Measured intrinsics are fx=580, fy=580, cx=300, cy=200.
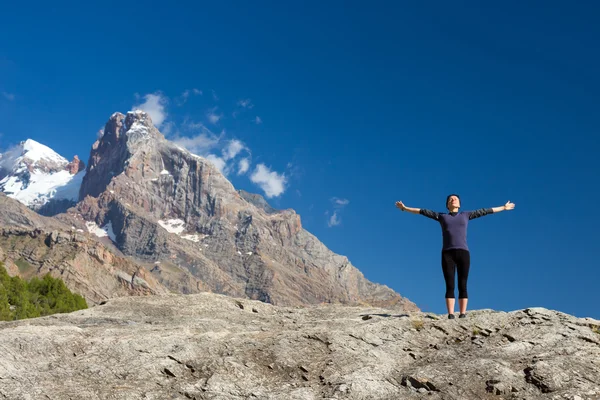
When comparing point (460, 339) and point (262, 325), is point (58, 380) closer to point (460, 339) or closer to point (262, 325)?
point (262, 325)

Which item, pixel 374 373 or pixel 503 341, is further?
pixel 503 341

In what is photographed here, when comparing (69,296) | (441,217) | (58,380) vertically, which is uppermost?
(69,296)

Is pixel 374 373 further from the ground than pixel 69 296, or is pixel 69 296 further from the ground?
pixel 69 296

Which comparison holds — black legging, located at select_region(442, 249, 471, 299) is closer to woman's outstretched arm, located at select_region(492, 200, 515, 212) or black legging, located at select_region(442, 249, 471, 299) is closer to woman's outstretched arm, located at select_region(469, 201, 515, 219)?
woman's outstretched arm, located at select_region(469, 201, 515, 219)

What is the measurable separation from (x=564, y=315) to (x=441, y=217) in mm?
4006

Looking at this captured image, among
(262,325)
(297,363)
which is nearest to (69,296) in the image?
(262,325)

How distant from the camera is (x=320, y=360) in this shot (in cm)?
1241

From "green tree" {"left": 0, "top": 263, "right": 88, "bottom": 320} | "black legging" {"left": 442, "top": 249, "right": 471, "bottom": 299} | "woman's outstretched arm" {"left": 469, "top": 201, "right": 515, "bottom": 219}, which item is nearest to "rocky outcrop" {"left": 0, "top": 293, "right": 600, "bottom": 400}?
"black legging" {"left": 442, "top": 249, "right": 471, "bottom": 299}

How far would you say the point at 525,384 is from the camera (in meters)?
11.0

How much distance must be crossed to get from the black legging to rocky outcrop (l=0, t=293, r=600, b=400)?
787 millimetres

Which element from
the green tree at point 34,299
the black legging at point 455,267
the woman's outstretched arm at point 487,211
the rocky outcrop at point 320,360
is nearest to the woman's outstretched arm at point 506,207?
the woman's outstretched arm at point 487,211

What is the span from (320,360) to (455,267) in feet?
16.2

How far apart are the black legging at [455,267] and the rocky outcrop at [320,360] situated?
787mm

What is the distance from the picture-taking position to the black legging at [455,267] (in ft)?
49.2
